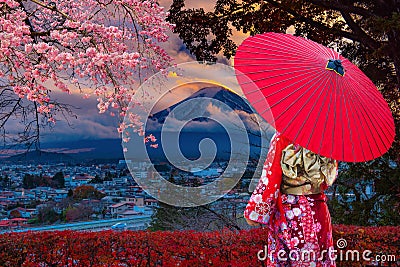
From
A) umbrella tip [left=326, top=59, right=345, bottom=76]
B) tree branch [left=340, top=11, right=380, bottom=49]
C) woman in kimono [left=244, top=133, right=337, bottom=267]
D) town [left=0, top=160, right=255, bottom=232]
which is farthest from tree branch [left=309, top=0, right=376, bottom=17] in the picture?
woman in kimono [left=244, top=133, right=337, bottom=267]

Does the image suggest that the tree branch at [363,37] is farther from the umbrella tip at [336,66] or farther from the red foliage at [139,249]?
the umbrella tip at [336,66]

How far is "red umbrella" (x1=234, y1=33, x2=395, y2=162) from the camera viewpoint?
2.28 meters

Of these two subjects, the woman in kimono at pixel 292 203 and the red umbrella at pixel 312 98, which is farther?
the woman in kimono at pixel 292 203

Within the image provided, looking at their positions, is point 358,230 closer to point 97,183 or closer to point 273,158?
point 273,158

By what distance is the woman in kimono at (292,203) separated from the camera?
7.94 feet

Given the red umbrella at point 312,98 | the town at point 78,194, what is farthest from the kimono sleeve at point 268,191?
the town at point 78,194

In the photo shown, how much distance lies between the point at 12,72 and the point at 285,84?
2.69 meters

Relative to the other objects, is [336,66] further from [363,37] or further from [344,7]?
[363,37]

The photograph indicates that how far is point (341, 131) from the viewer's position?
7.72 feet

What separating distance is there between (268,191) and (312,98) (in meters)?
0.53

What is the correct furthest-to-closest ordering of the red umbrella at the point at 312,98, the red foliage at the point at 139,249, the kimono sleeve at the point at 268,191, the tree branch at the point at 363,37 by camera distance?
the tree branch at the point at 363,37 < the red foliage at the point at 139,249 < the kimono sleeve at the point at 268,191 < the red umbrella at the point at 312,98

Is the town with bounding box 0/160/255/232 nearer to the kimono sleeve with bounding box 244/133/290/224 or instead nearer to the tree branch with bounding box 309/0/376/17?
the tree branch with bounding box 309/0/376/17

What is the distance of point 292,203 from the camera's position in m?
2.45

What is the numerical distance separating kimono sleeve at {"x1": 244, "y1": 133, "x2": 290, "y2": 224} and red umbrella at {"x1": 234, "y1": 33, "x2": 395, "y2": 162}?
209 millimetres
